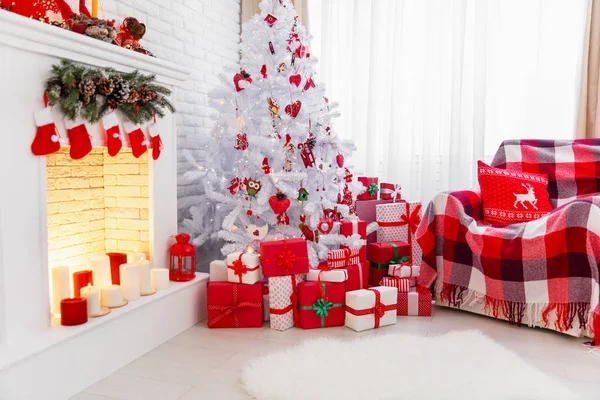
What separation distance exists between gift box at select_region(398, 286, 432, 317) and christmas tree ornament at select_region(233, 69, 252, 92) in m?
1.42

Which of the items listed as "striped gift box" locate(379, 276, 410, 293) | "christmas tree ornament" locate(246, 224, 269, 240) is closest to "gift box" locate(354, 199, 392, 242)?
"striped gift box" locate(379, 276, 410, 293)

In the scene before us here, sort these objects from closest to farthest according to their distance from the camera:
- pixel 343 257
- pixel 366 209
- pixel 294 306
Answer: pixel 294 306, pixel 343 257, pixel 366 209

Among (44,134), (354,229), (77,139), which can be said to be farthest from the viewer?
(354,229)

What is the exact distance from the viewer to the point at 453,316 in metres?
2.44

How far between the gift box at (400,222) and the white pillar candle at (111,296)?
1.57m

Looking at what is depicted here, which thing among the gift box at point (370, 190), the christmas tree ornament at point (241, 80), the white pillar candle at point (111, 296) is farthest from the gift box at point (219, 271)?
the gift box at point (370, 190)

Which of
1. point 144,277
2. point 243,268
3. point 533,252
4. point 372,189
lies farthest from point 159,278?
point 533,252

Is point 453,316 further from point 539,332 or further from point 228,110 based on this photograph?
point 228,110

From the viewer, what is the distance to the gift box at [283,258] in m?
2.24

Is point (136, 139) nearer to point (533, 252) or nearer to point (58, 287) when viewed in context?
point (58, 287)

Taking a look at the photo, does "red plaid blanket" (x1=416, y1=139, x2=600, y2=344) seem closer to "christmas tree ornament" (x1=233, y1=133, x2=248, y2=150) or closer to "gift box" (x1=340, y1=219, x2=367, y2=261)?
"gift box" (x1=340, y1=219, x2=367, y2=261)

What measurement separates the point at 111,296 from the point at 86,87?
812 mm

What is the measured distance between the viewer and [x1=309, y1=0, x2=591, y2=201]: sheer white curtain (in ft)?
10.5

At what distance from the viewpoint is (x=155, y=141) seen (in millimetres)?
2201
